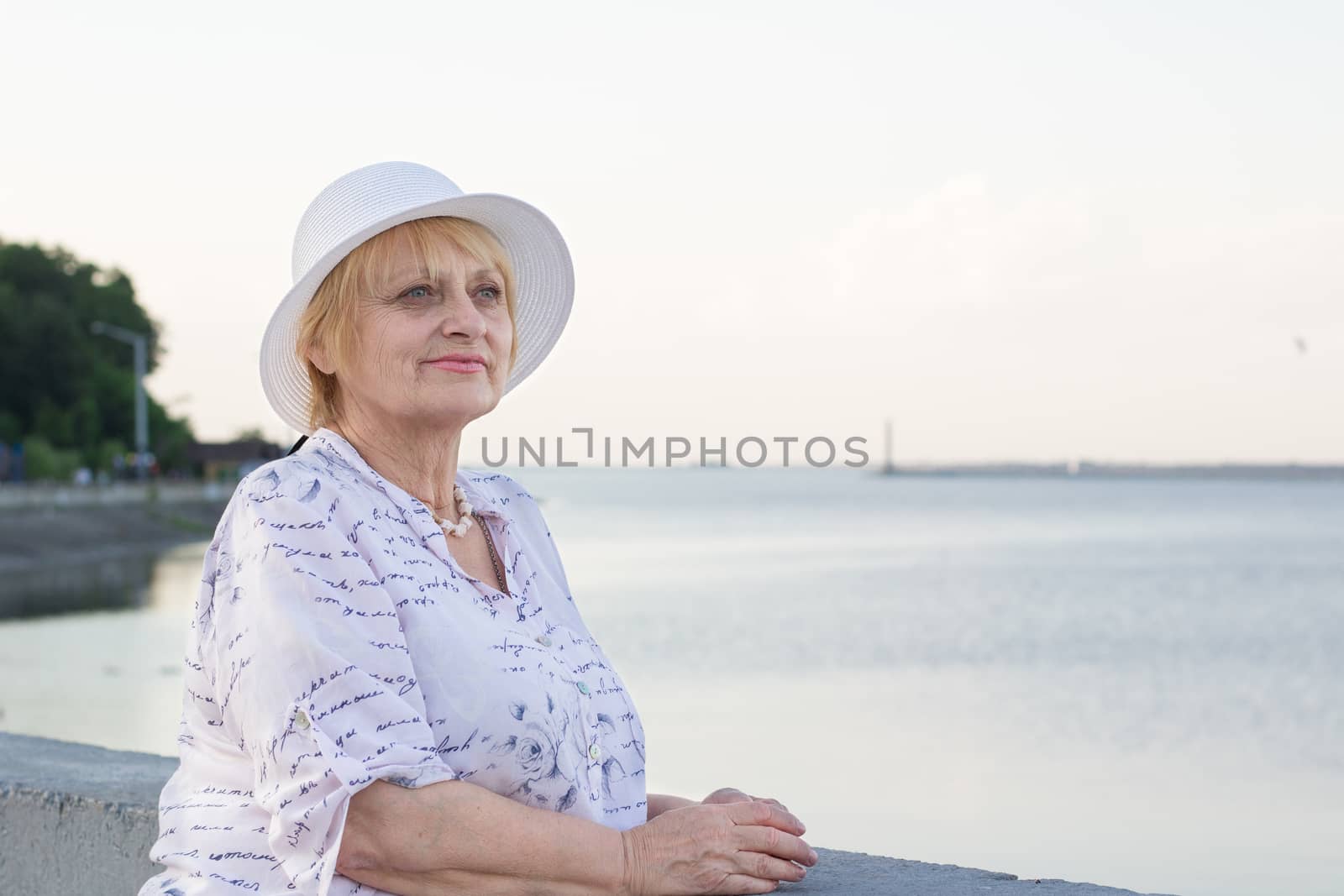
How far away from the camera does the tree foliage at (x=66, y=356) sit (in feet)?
174

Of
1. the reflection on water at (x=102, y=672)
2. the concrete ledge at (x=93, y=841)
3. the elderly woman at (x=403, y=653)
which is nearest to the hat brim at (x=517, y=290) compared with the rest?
the elderly woman at (x=403, y=653)

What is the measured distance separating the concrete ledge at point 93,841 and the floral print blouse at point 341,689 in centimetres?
54

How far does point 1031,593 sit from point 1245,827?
2494cm

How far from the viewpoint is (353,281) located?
223cm

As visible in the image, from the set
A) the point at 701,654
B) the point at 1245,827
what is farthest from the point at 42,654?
the point at 1245,827

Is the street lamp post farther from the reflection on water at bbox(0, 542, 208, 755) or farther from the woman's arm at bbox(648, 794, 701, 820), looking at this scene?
the woman's arm at bbox(648, 794, 701, 820)

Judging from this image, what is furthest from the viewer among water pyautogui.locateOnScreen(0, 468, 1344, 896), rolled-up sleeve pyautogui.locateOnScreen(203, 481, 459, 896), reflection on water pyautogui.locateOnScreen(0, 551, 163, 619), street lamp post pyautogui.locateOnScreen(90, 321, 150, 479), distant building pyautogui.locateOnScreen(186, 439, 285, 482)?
distant building pyautogui.locateOnScreen(186, 439, 285, 482)

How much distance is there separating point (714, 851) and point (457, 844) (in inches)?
15.9

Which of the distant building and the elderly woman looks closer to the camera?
the elderly woman

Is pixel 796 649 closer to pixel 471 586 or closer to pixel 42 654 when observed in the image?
pixel 42 654

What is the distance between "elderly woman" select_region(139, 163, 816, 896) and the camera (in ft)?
6.34

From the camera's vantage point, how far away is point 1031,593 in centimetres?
3759

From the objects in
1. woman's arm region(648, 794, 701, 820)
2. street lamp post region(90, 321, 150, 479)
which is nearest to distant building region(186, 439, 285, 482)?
street lamp post region(90, 321, 150, 479)

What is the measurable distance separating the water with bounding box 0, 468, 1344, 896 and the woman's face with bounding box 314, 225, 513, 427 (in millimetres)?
9196
